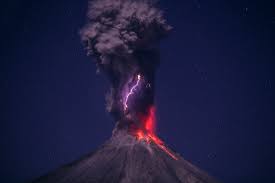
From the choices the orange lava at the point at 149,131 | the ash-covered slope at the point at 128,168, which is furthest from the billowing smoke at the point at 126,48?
the ash-covered slope at the point at 128,168

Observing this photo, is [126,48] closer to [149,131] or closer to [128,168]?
[149,131]

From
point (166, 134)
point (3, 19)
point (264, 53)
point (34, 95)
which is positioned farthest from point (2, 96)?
point (264, 53)

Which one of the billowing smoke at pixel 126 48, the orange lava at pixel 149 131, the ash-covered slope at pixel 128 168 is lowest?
the ash-covered slope at pixel 128 168

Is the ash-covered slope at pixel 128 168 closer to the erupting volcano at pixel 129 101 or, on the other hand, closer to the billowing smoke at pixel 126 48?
the erupting volcano at pixel 129 101

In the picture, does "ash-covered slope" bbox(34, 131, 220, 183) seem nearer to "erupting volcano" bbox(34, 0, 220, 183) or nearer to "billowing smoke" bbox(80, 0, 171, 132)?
"erupting volcano" bbox(34, 0, 220, 183)

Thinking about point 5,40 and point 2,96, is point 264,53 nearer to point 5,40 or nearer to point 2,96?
point 5,40

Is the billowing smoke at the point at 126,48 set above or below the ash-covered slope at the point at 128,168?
above

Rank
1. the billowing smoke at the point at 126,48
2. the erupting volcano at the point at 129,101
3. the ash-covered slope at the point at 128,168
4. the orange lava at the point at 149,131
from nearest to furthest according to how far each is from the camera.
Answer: the ash-covered slope at the point at 128,168, the erupting volcano at the point at 129,101, the orange lava at the point at 149,131, the billowing smoke at the point at 126,48
